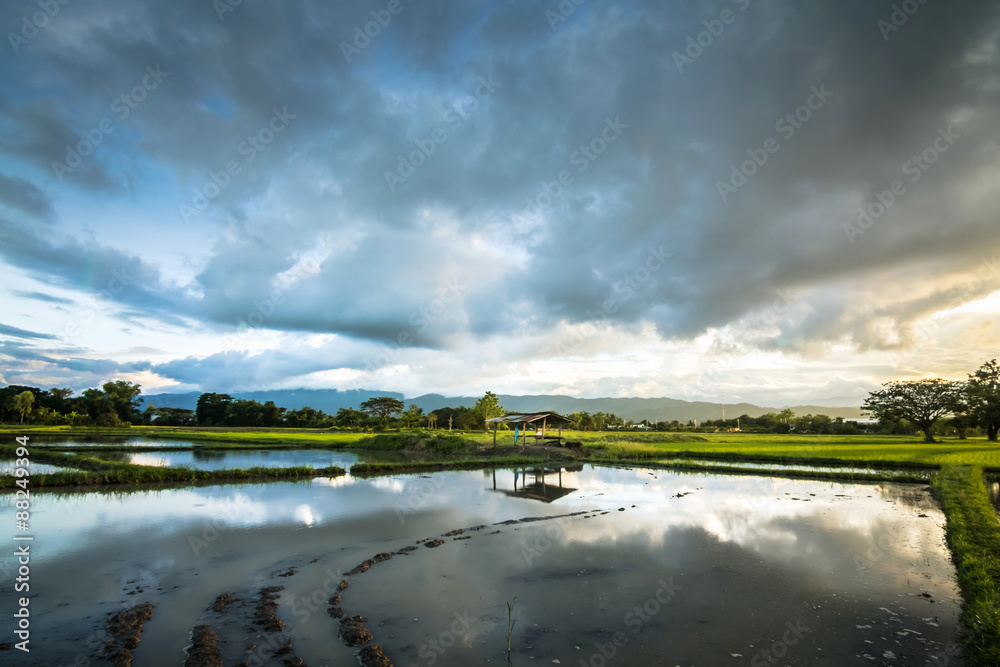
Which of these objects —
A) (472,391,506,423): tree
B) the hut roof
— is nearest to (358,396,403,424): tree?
(472,391,506,423): tree

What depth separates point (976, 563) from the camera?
8.52 metres

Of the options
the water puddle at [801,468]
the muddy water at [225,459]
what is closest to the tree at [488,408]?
the muddy water at [225,459]

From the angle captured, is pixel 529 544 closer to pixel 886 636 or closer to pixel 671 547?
pixel 671 547

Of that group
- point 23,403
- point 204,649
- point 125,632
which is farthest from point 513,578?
point 23,403

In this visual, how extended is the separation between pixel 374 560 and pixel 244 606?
8.68 feet

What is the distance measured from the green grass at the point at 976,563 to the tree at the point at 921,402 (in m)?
37.9

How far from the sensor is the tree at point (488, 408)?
256 ft

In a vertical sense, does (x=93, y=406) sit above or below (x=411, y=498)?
above

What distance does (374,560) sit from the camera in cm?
906

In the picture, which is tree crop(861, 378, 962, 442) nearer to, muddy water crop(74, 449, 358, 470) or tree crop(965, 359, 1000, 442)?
tree crop(965, 359, 1000, 442)

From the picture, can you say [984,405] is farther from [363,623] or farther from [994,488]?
[363,623]

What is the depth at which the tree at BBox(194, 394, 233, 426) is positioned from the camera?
248 ft

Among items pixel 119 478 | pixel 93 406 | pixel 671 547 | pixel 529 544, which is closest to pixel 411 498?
pixel 529 544

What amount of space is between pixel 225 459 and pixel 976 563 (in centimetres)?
3218
